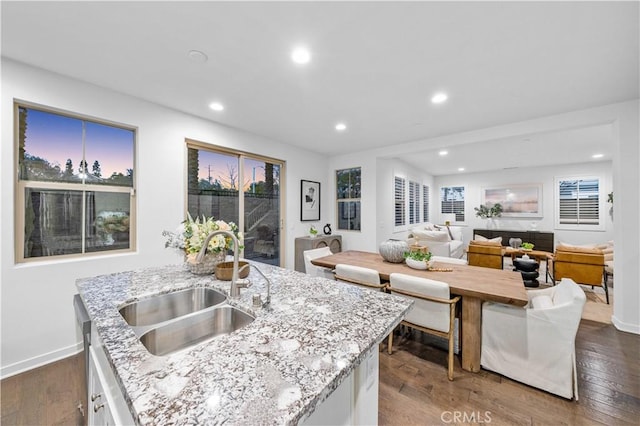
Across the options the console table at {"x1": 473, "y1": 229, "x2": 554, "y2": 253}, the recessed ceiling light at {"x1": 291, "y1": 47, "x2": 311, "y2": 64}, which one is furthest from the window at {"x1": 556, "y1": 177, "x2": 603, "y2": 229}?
the recessed ceiling light at {"x1": 291, "y1": 47, "x2": 311, "y2": 64}

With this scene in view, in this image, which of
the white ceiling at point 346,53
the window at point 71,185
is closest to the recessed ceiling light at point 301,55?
the white ceiling at point 346,53

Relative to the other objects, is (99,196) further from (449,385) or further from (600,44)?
(600,44)

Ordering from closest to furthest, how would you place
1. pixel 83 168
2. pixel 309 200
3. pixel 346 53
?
pixel 346 53 < pixel 83 168 < pixel 309 200

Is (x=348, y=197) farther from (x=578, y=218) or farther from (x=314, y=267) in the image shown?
(x=578, y=218)

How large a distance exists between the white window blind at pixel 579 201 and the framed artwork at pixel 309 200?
6578 millimetres

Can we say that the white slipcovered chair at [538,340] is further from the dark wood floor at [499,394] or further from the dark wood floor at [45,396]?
the dark wood floor at [45,396]

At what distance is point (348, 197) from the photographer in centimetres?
537

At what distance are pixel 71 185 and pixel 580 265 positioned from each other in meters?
6.37

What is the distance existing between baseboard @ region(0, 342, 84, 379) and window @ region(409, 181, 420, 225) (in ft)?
21.7

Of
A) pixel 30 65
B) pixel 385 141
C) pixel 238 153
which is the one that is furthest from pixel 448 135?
pixel 30 65

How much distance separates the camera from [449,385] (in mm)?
1903

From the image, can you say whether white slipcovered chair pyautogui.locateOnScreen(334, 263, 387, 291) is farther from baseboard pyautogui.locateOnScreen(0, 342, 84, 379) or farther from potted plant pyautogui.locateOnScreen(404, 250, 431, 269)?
baseboard pyautogui.locateOnScreen(0, 342, 84, 379)

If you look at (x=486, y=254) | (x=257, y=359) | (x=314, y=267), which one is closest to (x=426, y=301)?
(x=314, y=267)

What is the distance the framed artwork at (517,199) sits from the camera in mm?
6816
